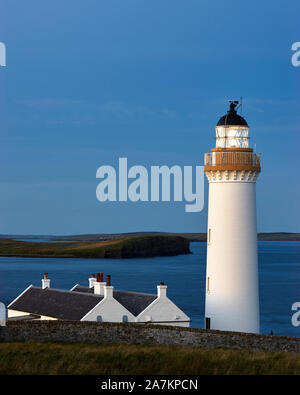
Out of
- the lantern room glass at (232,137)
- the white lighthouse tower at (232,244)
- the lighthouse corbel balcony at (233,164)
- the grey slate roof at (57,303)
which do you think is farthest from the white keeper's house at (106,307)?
the lantern room glass at (232,137)

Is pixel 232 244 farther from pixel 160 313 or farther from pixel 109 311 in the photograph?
pixel 109 311

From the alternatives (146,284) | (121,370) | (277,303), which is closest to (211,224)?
(121,370)

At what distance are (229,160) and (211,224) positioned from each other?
2.12 m

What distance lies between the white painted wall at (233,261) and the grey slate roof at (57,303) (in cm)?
473

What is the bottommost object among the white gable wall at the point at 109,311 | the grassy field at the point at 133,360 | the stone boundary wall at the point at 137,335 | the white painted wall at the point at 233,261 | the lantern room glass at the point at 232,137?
the grassy field at the point at 133,360

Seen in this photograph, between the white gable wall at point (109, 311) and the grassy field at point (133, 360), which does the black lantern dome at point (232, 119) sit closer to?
the white gable wall at point (109, 311)

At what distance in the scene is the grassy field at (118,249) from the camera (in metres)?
166

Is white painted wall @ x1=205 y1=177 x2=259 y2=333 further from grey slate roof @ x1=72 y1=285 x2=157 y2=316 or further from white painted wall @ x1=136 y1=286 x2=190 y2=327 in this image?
grey slate roof @ x1=72 y1=285 x2=157 y2=316

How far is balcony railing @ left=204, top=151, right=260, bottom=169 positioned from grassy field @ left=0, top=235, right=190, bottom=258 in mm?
140718

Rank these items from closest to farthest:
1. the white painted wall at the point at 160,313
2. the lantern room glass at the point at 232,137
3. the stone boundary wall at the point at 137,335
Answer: the stone boundary wall at the point at 137,335, the lantern room glass at the point at 232,137, the white painted wall at the point at 160,313

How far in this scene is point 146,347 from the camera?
18.0 metres

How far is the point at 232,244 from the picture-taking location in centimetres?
2255
